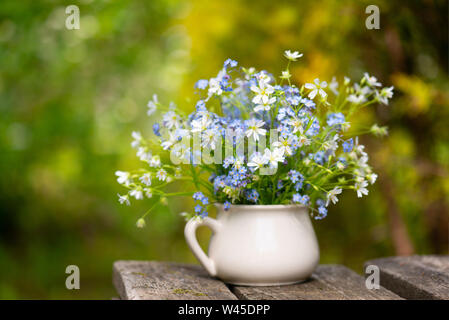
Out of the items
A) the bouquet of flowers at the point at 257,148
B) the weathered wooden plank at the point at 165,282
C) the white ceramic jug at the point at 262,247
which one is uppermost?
the bouquet of flowers at the point at 257,148

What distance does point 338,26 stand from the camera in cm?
256

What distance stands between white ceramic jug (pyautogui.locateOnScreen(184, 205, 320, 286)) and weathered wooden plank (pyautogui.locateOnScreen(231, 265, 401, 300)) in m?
0.03

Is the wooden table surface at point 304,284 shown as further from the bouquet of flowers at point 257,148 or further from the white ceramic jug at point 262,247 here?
the bouquet of flowers at point 257,148

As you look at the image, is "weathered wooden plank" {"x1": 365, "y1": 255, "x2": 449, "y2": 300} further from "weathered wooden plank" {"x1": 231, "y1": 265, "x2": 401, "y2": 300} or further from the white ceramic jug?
the white ceramic jug

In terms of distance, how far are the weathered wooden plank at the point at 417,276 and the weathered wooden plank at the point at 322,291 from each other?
0.05 m

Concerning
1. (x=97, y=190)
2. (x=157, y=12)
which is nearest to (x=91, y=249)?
(x=97, y=190)

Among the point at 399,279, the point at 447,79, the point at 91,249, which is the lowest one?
the point at 91,249

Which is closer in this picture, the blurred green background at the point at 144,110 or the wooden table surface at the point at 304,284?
the wooden table surface at the point at 304,284

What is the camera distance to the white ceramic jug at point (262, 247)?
1159 mm

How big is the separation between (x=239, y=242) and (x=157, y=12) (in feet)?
13.1

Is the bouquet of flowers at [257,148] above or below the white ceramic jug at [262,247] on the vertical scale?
above

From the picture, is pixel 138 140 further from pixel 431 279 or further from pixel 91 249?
pixel 91 249

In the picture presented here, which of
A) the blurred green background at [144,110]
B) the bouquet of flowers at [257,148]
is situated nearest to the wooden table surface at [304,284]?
the bouquet of flowers at [257,148]

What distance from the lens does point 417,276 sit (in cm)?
121
